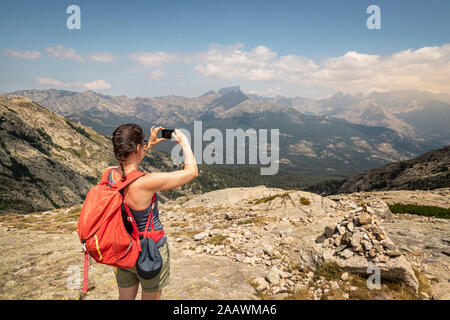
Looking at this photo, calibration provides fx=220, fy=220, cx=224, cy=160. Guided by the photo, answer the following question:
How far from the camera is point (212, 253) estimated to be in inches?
481

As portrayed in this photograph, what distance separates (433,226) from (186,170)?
633 inches

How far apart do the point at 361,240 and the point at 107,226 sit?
9.75m

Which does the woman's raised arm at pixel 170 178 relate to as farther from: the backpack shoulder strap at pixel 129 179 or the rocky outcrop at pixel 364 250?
the rocky outcrop at pixel 364 250

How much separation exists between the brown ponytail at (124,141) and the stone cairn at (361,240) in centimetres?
937

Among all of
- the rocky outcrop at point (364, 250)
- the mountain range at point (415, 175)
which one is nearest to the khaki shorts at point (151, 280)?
the rocky outcrop at point (364, 250)

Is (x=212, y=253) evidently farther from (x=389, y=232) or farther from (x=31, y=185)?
(x=31, y=185)

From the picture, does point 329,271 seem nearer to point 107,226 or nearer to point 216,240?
point 216,240

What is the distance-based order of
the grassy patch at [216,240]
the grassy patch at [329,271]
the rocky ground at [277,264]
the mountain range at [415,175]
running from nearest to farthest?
the rocky ground at [277,264], the grassy patch at [329,271], the grassy patch at [216,240], the mountain range at [415,175]

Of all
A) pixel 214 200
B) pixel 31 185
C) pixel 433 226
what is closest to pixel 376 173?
pixel 214 200

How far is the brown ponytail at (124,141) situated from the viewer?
13.7 ft

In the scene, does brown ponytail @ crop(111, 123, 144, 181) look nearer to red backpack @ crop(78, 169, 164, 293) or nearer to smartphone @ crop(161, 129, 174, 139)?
red backpack @ crop(78, 169, 164, 293)

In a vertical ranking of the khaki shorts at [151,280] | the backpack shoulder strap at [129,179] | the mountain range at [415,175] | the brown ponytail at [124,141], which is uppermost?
the brown ponytail at [124,141]

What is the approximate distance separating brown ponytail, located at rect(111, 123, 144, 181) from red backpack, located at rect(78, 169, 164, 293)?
0.39 metres
